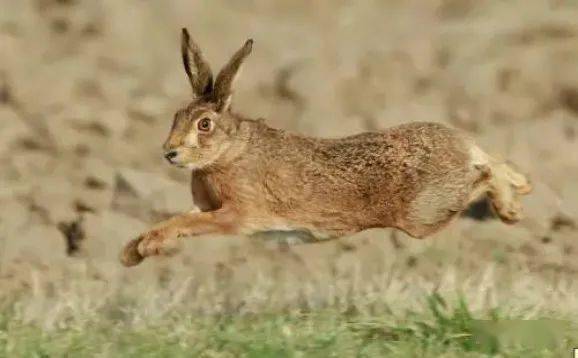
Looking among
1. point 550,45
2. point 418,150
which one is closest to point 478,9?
point 550,45

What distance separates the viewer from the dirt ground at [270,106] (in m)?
7.66

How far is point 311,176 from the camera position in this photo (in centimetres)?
597

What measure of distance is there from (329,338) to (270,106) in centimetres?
288

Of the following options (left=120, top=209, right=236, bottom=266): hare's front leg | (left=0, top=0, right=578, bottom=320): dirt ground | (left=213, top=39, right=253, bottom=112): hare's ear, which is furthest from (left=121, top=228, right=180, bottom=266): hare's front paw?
(left=0, top=0, right=578, bottom=320): dirt ground

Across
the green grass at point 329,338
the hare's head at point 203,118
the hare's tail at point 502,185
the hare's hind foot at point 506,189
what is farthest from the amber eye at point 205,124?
the hare's hind foot at point 506,189

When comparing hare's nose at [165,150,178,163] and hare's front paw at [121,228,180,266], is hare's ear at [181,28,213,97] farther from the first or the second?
hare's front paw at [121,228,180,266]

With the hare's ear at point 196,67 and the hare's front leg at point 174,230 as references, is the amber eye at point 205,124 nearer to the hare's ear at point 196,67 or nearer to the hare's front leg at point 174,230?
the hare's ear at point 196,67

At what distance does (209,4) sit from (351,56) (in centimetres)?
90

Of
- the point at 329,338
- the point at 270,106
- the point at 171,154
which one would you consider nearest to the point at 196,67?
the point at 171,154

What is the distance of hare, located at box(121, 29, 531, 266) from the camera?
579cm

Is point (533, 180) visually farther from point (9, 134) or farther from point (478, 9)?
point (9, 134)

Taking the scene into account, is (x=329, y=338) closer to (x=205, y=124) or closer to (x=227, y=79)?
(x=205, y=124)

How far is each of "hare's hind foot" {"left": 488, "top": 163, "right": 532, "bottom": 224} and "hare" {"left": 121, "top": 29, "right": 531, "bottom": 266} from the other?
0.19 feet

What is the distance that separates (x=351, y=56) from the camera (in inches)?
320
